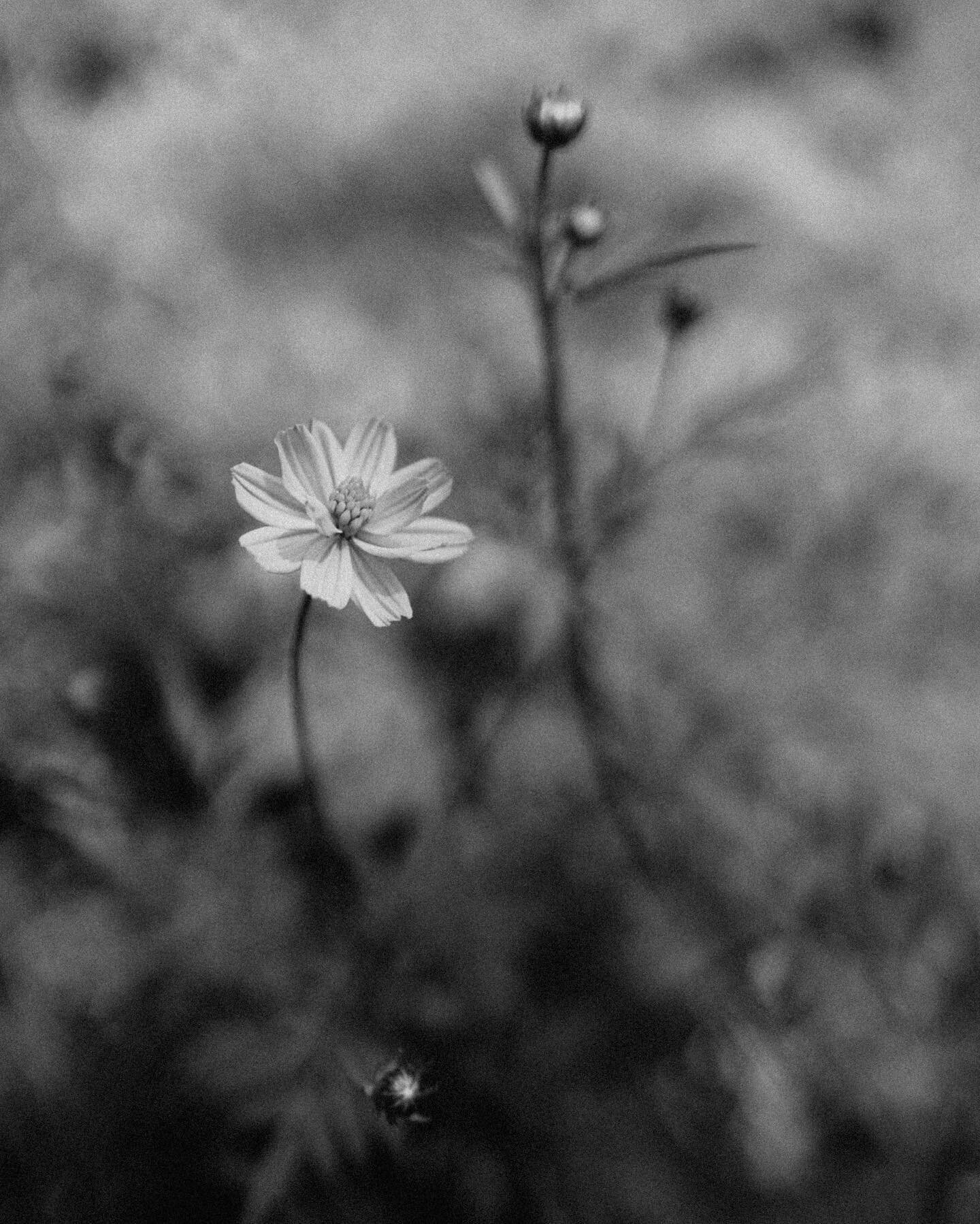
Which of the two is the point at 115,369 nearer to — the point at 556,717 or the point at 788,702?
the point at 556,717

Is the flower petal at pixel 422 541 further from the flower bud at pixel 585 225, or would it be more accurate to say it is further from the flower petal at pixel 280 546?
the flower bud at pixel 585 225

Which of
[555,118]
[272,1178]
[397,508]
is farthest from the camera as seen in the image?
[272,1178]

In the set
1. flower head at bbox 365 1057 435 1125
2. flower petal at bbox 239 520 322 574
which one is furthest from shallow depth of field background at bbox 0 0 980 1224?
flower petal at bbox 239 520 322 574

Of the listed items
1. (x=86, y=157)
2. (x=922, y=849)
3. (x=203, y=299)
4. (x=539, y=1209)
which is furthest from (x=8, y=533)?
(x=922, y=849)

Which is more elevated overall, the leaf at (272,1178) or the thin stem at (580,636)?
the thin stem at (580,636)

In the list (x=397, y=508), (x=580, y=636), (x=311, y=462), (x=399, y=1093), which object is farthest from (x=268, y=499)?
(x=580, y=636)

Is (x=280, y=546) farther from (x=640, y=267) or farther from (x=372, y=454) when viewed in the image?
(x=640, y=267)

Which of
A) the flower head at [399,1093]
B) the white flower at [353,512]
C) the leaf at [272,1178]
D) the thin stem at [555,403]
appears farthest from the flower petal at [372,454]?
the leaf at [272,1178]
